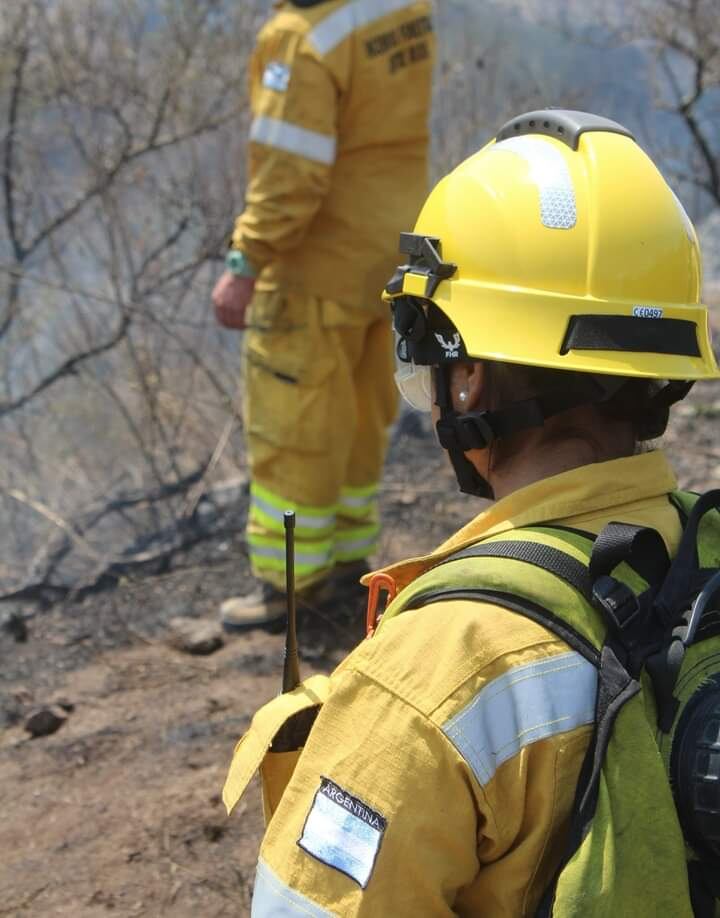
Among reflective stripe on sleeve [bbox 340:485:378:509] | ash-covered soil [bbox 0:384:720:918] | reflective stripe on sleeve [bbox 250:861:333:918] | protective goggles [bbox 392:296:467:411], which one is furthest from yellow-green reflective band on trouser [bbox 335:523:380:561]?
reflective stripe on sleeve [bbox 250:861:333:918]

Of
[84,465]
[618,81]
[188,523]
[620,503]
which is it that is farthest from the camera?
[618,81]

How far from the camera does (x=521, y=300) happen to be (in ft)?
4.49

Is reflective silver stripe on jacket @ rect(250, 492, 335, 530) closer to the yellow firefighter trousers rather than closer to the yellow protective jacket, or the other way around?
the yellow firefighter trousers

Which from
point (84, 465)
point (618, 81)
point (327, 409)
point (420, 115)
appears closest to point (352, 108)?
point (420, 115)

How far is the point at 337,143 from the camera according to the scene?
351 cm

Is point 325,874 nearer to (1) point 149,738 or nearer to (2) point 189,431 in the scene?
(1) point 149,738

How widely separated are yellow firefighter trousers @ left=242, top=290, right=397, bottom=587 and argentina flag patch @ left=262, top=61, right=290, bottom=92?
679mm

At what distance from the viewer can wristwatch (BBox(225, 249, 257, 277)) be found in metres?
3.57

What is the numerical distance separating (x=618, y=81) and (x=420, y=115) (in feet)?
26.7

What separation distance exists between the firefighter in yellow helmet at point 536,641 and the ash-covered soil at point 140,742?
134 centimetres

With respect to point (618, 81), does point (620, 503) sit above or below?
below

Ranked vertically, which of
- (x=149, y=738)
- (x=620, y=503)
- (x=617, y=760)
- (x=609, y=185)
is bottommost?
(x=149, y=738)

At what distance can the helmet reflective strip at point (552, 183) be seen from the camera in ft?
4.38

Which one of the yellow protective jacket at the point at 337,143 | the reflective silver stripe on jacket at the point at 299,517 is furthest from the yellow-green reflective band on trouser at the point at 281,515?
the yellow protective jacket at the point at 337,143
